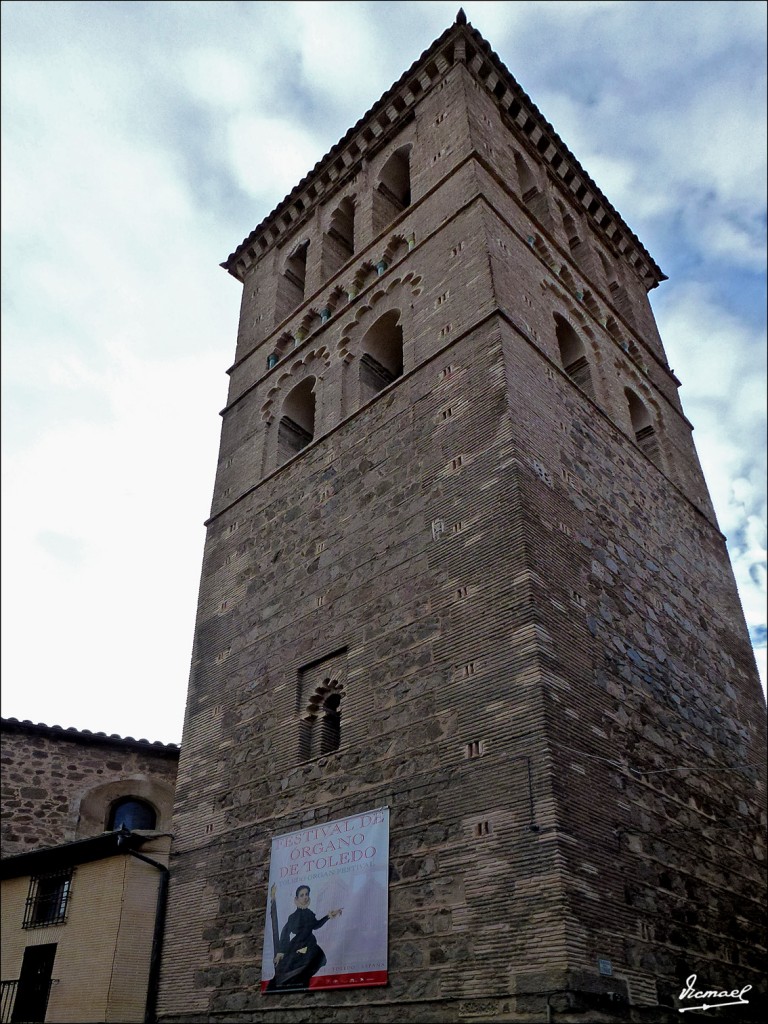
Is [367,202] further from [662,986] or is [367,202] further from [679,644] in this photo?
[662,986]

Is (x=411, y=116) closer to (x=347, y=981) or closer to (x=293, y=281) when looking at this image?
(x=293, y=281)

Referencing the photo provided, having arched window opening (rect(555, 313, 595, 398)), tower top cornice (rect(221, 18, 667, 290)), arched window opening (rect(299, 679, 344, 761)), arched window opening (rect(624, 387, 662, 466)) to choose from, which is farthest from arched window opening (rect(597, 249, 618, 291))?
arched window opening (rect(299, 679, 344, 761))

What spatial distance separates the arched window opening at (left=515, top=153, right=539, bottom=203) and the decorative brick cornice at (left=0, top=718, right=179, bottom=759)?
12.0 meters

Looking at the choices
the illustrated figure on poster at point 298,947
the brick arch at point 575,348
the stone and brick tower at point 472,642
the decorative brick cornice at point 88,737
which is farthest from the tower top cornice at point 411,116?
the illustrated figure on poster at point 298,947

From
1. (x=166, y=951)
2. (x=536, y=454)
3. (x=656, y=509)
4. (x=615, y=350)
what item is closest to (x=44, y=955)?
(x=166, y=951)

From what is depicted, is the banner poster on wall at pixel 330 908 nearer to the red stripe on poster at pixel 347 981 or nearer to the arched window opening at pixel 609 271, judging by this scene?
the red stripe on poster at pixel 347 981

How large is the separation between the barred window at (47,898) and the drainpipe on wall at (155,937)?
135cm

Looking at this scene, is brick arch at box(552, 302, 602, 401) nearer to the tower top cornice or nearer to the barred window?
the tower top cornice

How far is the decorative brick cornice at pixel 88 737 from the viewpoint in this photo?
14505 mm

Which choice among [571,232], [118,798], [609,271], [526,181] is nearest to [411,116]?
[526,181]

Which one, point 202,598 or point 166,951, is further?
point 202,598

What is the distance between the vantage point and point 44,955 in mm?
10820

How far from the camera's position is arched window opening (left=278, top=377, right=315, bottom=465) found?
14109 millimetres

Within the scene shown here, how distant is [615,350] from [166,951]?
11.3 meters
